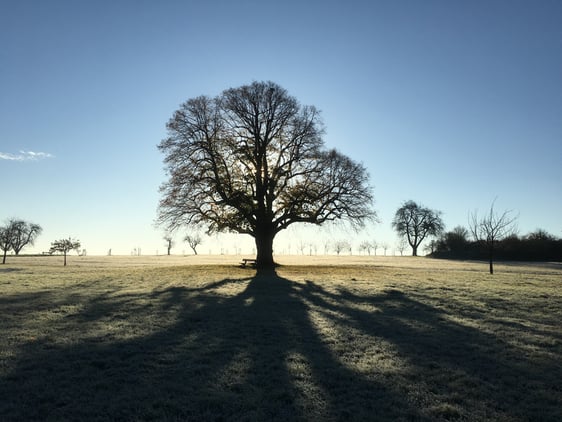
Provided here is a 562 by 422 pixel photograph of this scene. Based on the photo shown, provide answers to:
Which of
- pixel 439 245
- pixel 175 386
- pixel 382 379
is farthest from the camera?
pixel 439 245

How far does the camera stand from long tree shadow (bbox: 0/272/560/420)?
5.84 meters

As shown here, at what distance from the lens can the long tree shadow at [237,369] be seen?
5836 mm

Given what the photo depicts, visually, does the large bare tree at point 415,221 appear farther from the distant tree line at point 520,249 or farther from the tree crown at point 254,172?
the tree crown at point 254,172

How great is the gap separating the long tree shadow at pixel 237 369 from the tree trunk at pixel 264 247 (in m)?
20.6

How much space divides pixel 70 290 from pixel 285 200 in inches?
783

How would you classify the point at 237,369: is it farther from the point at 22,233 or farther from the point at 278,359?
the point at 22,233

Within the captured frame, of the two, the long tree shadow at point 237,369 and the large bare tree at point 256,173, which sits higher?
the large bare tree at point 256,173

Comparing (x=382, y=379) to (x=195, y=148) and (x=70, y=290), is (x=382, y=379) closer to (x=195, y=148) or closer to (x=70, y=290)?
(x=70, y=290)

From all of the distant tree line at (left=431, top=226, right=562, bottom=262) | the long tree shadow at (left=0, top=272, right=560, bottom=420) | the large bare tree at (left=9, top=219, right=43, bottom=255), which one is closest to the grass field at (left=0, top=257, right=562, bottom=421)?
the long tree shadow at (left=0, top=272, right=560, bottom=420)

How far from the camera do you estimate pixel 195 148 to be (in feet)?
101

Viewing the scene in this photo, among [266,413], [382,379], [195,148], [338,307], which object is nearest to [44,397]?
[266,413]

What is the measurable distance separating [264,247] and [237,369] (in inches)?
1059

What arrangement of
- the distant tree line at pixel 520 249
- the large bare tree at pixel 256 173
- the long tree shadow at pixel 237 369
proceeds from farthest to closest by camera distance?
the distant tree line at pixel 520 249
the large bare tree at pixel 256 173
the long tree shadow at pixel 237 369

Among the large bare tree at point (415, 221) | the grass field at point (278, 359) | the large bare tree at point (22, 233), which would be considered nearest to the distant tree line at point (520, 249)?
the large bare tree at point (415, 221)
